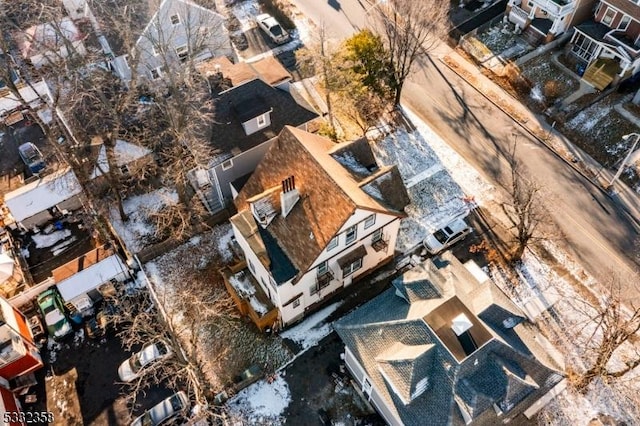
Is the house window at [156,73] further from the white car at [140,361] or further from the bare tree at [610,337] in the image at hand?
the bare tree at [610,337]

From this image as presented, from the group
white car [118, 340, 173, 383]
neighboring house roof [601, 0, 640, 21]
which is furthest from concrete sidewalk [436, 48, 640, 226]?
white car [118, 340, 173, 383]

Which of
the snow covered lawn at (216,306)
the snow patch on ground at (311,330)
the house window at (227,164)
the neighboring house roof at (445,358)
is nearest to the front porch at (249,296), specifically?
the snow covered lawn at (216,306)

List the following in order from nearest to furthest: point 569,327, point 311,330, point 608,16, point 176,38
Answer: point 569,327
point 311,330
point 608,16
point 176,38

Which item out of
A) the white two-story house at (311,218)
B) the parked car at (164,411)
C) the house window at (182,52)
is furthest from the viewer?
the house window at (182,52)

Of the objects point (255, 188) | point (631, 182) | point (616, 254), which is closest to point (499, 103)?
point (631, 182)

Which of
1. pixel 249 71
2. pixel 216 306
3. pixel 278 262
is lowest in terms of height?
pixel 216 306

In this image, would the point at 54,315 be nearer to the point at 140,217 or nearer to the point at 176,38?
the point at 140,217

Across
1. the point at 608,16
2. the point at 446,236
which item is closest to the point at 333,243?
the point at 446,236

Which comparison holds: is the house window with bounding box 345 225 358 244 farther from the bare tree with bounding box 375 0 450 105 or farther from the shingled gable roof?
the bare tree with bounding box 375 0 450 105
